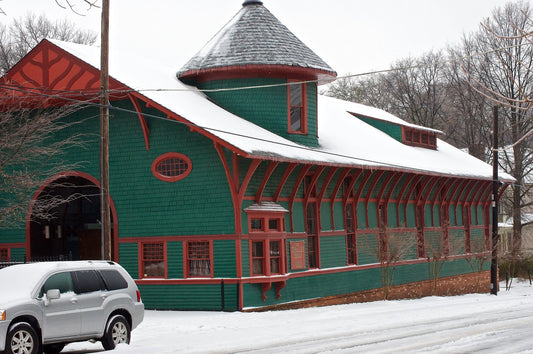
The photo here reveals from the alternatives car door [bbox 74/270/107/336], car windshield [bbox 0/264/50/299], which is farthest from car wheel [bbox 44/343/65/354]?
car windshield [bbox 0/264/50/299]

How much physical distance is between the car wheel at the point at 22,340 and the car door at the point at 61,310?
28 cm

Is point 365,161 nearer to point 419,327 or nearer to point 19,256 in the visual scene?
point 419,327

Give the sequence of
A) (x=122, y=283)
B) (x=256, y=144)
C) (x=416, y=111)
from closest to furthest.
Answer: (x=122, y=283) → (x=256, y=144) → (x=416, y=111)

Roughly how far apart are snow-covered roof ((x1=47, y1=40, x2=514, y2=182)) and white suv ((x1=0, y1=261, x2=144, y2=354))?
732 centimetres

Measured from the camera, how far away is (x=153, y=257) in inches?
1018

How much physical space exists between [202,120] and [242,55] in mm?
4425

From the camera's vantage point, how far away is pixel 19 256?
2792 cm

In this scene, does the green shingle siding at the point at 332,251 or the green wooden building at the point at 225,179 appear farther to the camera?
the green shingle siding at the point at 332,251

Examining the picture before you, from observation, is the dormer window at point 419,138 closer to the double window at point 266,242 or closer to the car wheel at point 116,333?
the double window at point 266,242

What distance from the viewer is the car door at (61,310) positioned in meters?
14.7

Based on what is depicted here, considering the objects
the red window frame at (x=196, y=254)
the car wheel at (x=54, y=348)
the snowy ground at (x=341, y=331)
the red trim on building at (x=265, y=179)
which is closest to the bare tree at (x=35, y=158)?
the red window frame at (x=196, y=254)

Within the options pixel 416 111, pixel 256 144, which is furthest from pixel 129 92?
pixel 416 111

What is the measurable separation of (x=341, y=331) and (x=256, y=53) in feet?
40.4

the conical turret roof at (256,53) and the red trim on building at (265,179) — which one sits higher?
the conical turret roof at (256,53)
